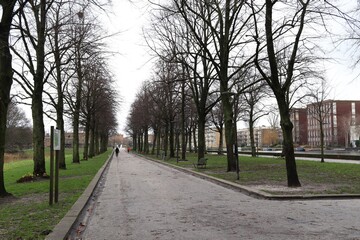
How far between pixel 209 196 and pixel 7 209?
5.93 metres

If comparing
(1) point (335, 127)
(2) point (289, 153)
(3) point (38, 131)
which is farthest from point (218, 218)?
(1) point (335, 127)

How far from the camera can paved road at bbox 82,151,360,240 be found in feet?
22.6

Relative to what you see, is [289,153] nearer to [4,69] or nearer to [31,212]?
[31,212]

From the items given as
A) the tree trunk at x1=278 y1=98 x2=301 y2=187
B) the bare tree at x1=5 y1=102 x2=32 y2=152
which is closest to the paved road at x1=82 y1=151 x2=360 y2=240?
the tree trunk at x1=278 y1=98 x2=301 y2=187

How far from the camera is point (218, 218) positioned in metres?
8.37

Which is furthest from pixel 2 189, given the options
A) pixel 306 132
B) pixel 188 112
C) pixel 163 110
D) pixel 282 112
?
pixel 306 132

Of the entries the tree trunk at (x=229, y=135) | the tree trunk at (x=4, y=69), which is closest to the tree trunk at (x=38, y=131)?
the tree trunk at (x=4, y=69)

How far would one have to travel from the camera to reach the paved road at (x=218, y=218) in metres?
6.89

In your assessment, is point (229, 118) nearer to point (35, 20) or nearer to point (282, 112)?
point (282, 112)

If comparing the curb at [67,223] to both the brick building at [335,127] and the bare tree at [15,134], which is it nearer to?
the bare tree at [15,134]

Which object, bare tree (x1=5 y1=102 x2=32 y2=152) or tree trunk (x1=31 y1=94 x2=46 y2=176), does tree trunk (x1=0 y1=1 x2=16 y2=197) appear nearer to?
tree trunk (x1=31 y1=94 x2=46 y2=176)

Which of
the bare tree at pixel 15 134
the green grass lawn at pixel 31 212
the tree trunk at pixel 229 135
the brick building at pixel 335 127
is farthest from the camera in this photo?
the brick building at pixel 335 127

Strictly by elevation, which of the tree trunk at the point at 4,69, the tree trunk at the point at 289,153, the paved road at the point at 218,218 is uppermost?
the tree trunk at the point at 4,69

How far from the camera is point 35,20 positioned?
17.5 meters
